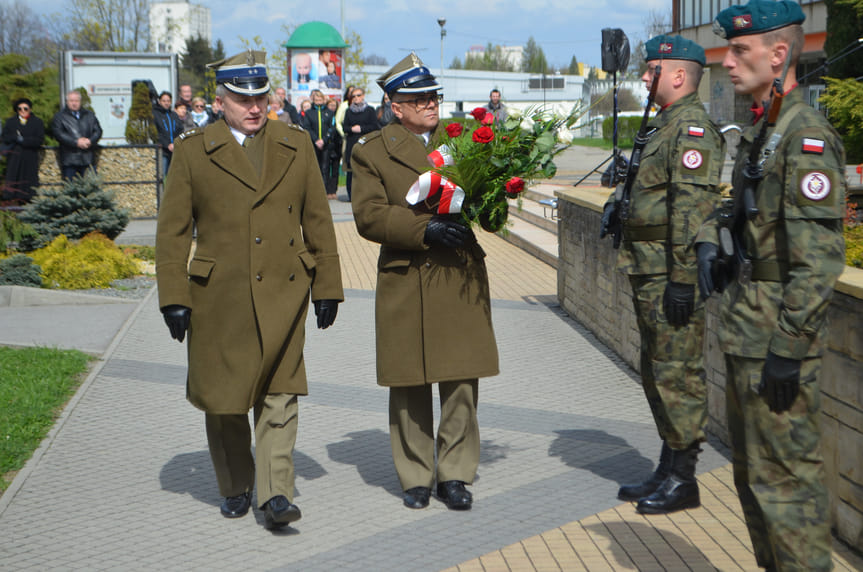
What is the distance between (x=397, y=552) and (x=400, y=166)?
1.85m

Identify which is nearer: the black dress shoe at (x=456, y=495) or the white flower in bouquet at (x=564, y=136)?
the black dress shoe at (x=456, y=495)

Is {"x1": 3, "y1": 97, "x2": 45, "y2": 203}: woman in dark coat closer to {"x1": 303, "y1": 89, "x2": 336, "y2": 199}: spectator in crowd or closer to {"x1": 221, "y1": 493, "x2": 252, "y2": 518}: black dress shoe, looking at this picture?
{"x1": 303, "y1": 89, "x2": 336, "y2": 199}: spectator in crowd

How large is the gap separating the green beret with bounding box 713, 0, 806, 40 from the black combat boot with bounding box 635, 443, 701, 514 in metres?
2.24

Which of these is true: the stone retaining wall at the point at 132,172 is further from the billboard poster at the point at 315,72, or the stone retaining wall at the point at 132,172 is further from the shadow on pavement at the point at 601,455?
the shadow on pavement at the point at 601,455

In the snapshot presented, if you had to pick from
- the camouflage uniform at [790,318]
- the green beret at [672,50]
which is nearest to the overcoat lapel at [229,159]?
the green beret at [672,50]

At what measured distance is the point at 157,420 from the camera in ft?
23.3

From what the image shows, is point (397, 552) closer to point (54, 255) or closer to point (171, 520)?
point (171, 520)

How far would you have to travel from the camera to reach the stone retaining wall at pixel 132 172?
19109mm

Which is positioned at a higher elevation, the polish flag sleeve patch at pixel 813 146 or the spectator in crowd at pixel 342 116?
the spectator in crowd at pixel 342 116

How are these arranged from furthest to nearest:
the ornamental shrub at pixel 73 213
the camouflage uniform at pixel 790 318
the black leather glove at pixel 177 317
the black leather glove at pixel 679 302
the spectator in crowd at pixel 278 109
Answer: the spectator in crowd at pixel 278 109 → the ornamental shrub at pixel 73 213 → the black leather glove at pixel 177 317 → the black leather glove at pixel 679 302 → the camouflage uniform at pixel 790 318

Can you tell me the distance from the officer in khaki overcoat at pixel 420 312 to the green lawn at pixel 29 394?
2.21m

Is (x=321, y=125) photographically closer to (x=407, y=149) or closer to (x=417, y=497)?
(x=407, y=149)

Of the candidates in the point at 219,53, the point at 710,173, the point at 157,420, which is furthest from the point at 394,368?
the point at 219,53

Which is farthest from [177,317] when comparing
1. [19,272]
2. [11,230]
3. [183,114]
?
[183,114]
